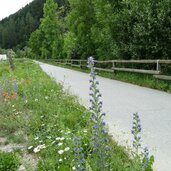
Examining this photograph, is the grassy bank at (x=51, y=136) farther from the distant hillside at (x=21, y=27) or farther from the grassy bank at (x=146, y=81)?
the distant hillside at (x=21, y=27)

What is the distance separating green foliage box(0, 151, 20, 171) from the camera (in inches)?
195

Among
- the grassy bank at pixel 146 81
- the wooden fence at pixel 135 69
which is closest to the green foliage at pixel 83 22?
the wooden fence at pixel 135 69

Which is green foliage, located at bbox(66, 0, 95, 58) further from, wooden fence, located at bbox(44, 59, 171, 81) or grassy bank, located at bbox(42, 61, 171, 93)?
grassy bank, located at bbox(42, 61, 171, 93)

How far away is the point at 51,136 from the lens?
19.7 ft

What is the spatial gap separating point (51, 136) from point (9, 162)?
45.6 inches

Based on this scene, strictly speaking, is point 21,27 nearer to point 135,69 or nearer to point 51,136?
point 135,69

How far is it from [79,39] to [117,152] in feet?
89.5

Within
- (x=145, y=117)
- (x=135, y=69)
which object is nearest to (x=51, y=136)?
(x=145, y=117)

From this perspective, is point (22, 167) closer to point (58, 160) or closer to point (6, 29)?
point (58, 160)

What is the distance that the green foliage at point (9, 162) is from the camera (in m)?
4.95

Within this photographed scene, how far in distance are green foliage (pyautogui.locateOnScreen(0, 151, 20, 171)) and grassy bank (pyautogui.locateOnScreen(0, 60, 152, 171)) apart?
0.04m

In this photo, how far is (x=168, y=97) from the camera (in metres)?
10.7

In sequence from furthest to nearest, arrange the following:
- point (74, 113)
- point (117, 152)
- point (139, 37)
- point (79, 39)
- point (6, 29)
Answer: point (6, 29) → point (79, 39) → point (139, 37) → point (74, 113) → point (117, 152)

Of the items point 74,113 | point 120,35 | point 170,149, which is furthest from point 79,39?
point 170,149
